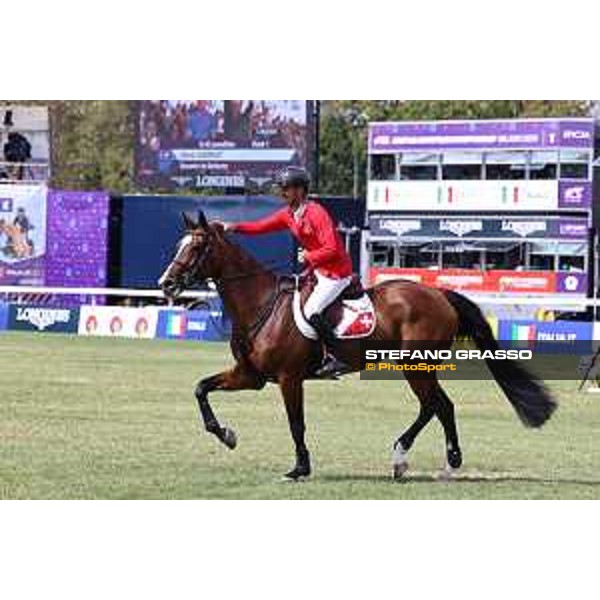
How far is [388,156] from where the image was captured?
47.2 ft

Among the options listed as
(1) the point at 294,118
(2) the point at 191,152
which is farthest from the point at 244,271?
(2) the point at 191,152

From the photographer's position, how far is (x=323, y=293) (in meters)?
12.6

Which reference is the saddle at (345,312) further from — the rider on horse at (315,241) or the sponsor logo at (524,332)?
the sponsor logo at (524,332)

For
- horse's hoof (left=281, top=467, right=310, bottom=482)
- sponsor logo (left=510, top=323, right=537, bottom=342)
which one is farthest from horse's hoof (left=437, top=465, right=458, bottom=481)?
sponsor logo (left=510, top=323, right=537, bottom=342)

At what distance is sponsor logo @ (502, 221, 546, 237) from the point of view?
1384cm

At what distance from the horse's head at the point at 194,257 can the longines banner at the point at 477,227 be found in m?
1.93

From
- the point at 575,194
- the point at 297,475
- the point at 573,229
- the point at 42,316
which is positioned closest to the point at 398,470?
the point at 297,475

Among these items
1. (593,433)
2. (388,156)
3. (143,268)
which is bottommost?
(593,433)

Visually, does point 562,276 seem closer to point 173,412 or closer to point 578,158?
point 578,158

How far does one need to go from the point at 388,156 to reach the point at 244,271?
7.16 feet

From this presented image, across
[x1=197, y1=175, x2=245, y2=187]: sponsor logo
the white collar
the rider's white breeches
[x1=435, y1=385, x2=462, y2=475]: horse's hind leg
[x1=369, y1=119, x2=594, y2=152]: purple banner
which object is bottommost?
[x1=435, y1=385, x2=462, y2=475]: horse's hind leg

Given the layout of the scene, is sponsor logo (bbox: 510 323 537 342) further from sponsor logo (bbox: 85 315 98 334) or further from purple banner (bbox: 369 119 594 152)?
sponsor logo (bbox: 85 315 98 334)

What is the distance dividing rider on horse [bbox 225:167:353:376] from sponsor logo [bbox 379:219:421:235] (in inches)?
53.7
